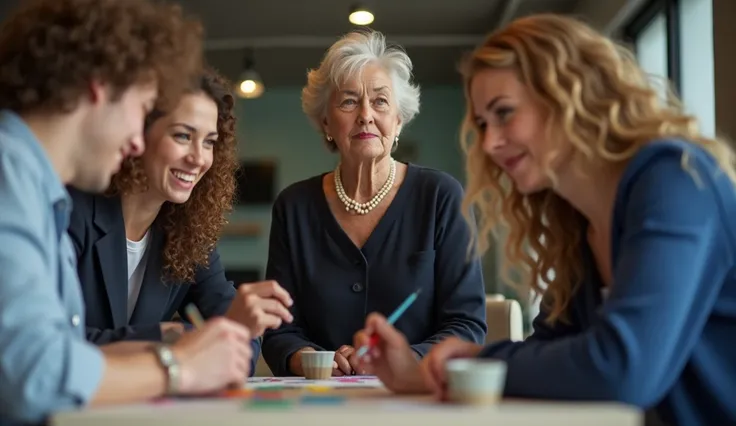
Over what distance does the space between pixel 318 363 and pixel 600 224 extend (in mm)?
734

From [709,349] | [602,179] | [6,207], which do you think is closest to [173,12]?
[6,207]

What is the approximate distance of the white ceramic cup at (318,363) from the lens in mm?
2090

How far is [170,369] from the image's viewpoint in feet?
4.45

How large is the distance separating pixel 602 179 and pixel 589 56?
21cm

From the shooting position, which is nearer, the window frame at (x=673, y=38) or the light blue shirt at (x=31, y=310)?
the light blue shirt at (x=31, y=310)

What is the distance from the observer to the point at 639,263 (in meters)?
1.38

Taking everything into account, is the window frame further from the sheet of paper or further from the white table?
the white table

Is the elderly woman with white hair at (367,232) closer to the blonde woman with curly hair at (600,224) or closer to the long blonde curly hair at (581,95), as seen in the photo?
the blonde woman with curly hair at (600,224)

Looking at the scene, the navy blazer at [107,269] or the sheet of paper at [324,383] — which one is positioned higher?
the navy blazer at [107,269]

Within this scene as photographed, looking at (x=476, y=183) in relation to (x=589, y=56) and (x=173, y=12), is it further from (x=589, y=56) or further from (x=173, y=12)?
(x=173, y=12)

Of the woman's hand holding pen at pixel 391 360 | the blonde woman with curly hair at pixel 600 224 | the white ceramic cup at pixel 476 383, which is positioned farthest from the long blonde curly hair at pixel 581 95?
the white ceramic cup at pixel 476 383

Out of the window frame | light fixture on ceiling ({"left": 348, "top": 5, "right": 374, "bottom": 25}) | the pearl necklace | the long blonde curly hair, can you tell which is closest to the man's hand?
the long blonde curly hair

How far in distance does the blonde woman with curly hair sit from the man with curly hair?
17.2 inches

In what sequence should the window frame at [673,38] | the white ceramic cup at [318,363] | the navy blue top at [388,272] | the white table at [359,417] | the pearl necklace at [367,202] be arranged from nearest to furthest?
the white table at [359,417] < the white ceramic cup at [318,363] < the navy blue top at [388,272] < the pearl necklace at [367,202] < the window frame at [673,38]
